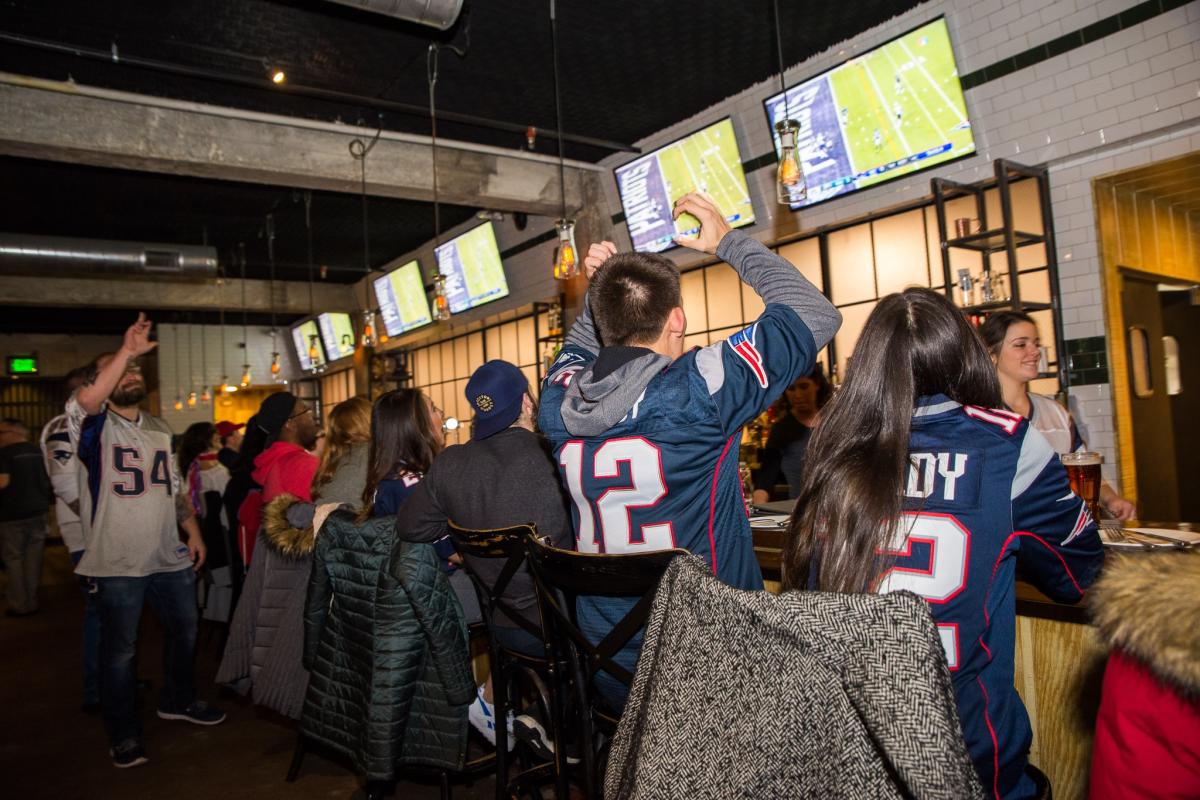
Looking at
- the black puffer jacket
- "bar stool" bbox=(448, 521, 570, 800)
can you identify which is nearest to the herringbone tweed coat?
"bar stool" bbox=(448, 521, 570, 800)

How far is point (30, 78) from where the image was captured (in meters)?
5.26

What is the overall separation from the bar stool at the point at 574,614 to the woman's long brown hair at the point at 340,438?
1839 mm

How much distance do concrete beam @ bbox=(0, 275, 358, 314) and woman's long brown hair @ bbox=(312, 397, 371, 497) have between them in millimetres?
9151

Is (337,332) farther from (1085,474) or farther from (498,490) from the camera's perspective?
(1085,474)

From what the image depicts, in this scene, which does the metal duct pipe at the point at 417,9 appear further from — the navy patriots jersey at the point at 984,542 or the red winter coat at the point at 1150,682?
the red winter coat at the point at 1150,682

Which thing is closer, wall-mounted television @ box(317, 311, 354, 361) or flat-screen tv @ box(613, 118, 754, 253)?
flat-screen tv @ box(613, 118, 754, 253)

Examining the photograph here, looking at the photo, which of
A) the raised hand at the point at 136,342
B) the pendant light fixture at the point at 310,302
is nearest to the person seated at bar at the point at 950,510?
the raised hand at the point at 136,342

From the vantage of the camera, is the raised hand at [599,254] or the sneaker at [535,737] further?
the sneaker at [535,737]

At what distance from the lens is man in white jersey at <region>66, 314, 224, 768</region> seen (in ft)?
11.1

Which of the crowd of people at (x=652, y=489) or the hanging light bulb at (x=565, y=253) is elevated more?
the hanging light bulb at (x=565, y=253)

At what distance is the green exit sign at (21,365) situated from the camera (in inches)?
541

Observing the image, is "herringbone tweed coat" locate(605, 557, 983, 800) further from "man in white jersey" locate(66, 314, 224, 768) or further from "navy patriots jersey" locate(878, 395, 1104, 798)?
"man in white jersey" locate(66, 314, 224, 768)

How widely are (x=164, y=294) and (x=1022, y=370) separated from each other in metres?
11.7

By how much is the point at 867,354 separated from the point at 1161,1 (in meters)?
3.68
